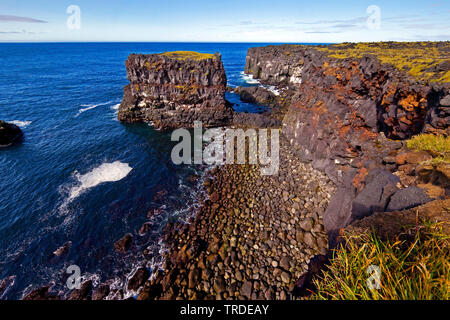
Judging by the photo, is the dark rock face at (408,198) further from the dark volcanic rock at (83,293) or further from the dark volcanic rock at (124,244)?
the dark volcanic rock at (83,293)

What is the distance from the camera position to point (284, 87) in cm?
7000

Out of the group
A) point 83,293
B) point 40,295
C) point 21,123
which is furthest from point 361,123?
point 21,123

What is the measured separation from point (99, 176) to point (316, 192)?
99.5 ft

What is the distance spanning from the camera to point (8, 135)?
37.2 meters

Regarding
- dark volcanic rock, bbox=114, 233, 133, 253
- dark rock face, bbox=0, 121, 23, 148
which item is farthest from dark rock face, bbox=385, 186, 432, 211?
dark rock face, bbox=0, 121, 23, 148

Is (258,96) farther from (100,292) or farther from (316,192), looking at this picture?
(100,292)

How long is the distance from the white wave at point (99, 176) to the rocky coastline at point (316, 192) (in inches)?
→ 486

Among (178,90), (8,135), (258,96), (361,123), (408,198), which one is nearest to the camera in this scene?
(408,198)

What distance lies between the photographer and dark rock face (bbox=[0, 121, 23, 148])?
36719 millimetres

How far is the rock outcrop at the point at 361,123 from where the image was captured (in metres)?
13.3

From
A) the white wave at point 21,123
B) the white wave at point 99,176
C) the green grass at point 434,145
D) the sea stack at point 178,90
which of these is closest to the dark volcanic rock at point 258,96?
the sea stack at point 178,90

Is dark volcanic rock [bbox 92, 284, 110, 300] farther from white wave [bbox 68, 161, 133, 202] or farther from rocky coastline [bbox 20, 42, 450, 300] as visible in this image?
white wave [bbox 68, 161, 133, 202]
